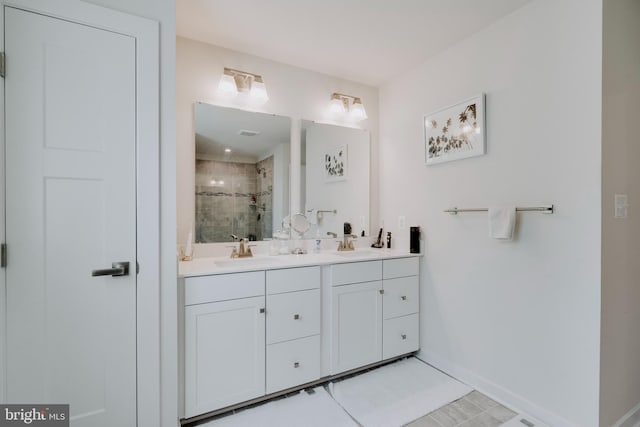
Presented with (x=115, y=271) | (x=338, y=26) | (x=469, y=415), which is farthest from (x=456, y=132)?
(x=115, y=271)

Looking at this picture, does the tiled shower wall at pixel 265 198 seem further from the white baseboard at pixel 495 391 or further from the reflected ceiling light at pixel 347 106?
the white baseboard at pixel 495 391

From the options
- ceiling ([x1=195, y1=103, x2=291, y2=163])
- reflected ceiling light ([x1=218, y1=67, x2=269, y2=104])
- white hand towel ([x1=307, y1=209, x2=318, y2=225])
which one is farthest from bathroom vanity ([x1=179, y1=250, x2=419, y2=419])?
reflected ceiling light ([x1=218, y1=67, x2=269, y2=104])

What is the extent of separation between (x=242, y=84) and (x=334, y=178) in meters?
1.10

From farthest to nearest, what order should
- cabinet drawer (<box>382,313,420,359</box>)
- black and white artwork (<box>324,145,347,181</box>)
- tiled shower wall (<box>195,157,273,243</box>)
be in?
black and white artwork (<box>324,145,347,181</box>), cabinet drawer (<box>382,313,420,359</box>), tiled shower wall (<box>195,157,273,243</box>)

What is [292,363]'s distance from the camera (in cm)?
194

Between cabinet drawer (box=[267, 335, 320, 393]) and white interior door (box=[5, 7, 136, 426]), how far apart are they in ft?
2.45

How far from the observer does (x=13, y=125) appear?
4.12 feet

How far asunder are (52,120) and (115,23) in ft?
1.80

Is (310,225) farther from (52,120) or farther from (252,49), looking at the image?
(52,120)

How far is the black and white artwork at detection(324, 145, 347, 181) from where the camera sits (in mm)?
2738

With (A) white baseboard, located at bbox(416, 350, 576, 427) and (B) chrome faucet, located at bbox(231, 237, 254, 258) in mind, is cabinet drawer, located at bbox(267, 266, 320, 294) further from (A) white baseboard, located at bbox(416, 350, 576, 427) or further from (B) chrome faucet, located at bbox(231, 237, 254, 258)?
(A) white baseboard, located at bbox(416, 350, 576, 427)
